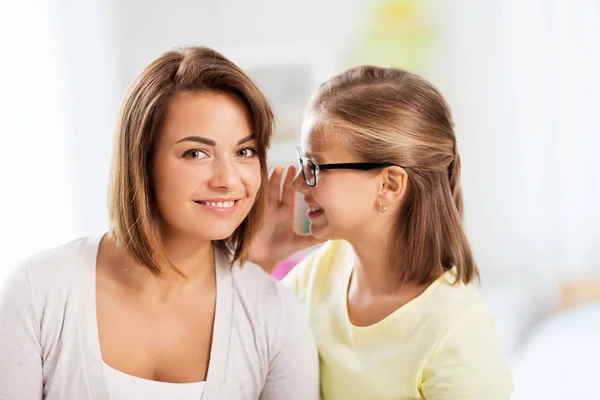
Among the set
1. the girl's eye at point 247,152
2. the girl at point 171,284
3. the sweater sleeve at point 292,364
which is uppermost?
the girl's eye at point 247,152

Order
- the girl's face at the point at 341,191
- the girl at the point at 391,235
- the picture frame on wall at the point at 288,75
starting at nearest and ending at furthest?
the girl at the point at 391,235 < the girl's face at the point at 341,191 < the picture frame on wall at the point at 288,75

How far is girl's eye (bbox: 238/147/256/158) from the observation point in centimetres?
147

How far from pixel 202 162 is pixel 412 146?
0.46 metres

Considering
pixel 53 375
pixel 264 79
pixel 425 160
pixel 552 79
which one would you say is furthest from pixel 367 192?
pixel 264 79

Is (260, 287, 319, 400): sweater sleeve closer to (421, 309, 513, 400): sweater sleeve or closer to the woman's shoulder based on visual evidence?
(421, 309, 513, 400): sweater sleeve

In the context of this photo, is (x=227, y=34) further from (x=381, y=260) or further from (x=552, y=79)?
(x=381, y=260)

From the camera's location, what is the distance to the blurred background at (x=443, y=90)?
3.39 m

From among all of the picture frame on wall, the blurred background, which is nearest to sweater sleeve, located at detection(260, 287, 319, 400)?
the blurred background

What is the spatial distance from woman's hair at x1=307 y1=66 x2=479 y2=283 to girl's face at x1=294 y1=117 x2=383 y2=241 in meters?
0.03

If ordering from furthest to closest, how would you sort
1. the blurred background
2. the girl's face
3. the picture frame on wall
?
1. the picture frame on wall
2. the blurred background
3. the girl's face

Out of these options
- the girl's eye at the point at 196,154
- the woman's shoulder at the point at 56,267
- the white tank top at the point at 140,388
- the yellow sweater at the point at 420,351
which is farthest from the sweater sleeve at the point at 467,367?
the woman's shoulder at the point at 56,267

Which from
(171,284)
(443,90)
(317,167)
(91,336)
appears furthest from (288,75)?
(91,336)

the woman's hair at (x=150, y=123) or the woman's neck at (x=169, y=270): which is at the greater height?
the woman's hair at (x=150, y=123)

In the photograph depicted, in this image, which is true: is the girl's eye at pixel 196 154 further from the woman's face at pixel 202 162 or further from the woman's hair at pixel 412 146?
the woman's hair at pixel 412 146
